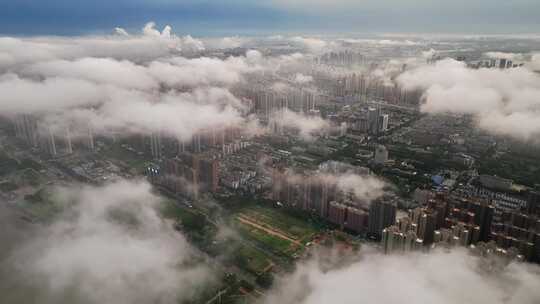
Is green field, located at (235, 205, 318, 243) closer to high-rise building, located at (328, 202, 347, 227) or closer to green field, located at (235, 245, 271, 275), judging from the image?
high-rise building, located at (328, 202, 347, 227)

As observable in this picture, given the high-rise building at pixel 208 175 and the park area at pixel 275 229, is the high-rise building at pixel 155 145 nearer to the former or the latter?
the high-rise building at pixel 208 175

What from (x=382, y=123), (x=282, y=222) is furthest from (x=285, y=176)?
(x=382, y=123)

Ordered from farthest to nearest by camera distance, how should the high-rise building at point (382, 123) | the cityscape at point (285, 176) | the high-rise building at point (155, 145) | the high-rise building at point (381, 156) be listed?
1. the high-rise building at point (382, 123)
2. the high-rise building at point (155, 145)
3. the high-rise building at point (381, 156)
4. the cityscape at point (285, 176)

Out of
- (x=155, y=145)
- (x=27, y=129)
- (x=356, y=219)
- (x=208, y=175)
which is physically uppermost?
(x=27, y=129)

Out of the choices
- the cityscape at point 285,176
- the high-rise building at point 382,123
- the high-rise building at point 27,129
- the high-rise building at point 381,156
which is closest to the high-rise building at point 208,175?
the cityscape at point 285,176

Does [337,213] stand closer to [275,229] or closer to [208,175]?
[275,229]

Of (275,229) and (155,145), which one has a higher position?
(155,145)

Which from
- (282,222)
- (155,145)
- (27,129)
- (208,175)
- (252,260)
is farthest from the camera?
(27,129)

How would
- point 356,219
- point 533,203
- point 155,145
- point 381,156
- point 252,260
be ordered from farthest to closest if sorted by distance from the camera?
point 155,145 → point 381,156 → point 356,219 → point 533,203 → point 252,260

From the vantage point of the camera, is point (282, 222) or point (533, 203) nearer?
point (533, 203)

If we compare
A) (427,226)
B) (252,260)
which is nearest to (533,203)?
(427,226)

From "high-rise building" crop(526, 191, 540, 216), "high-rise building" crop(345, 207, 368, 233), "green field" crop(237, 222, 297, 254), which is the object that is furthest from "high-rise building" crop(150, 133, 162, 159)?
"high-rise building" crop(526, 191, 540, 216)

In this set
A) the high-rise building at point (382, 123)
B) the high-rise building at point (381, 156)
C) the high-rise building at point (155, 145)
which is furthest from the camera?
the high-rise building at point (382, 123)
